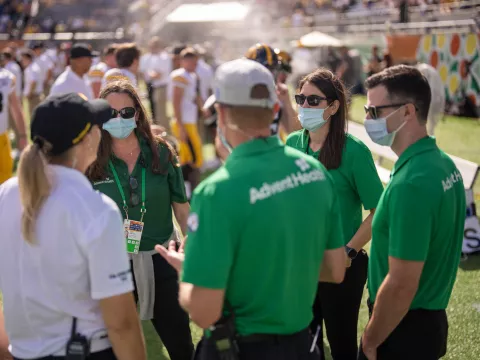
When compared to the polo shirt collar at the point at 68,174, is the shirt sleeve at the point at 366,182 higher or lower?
lower

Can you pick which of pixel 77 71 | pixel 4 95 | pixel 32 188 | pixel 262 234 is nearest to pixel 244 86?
pixel 262 234

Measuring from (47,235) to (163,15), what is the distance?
4054cm

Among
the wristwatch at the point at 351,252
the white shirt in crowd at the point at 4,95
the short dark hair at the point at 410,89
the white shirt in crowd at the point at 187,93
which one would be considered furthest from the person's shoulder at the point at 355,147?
the white shirt in crowd at the point at 187,93

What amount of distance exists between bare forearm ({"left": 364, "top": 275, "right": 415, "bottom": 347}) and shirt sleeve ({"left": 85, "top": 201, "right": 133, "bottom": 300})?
1.08m

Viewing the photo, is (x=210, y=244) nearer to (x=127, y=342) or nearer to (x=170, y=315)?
(x=127, y=342)

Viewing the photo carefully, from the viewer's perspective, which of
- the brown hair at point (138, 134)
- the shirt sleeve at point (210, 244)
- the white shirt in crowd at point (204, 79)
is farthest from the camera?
the white shirt in crowd at point (204, 79)

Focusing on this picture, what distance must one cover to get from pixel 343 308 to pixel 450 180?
128cm

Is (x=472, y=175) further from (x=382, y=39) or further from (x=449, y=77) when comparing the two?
(x=382, y=39)

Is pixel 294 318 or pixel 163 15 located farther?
pixel 163 15

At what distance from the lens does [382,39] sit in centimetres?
2275

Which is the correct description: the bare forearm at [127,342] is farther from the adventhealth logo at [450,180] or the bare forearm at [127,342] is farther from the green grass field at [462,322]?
the green grass field at [462,322]

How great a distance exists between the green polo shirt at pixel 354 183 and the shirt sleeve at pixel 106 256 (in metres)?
1.65

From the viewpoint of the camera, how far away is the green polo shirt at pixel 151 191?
148 inches

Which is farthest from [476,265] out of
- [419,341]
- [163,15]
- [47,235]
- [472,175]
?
[163,15]
